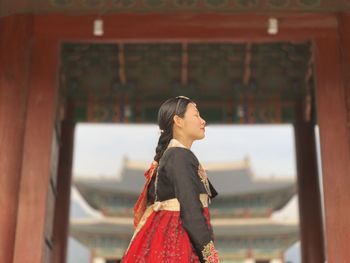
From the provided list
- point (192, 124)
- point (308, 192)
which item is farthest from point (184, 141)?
point (308, 192)

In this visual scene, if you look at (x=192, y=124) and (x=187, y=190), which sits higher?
(x=192, y=124)

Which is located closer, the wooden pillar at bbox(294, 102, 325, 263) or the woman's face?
the woman's face

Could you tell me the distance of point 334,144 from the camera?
5.78m

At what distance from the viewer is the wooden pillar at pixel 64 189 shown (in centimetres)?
828

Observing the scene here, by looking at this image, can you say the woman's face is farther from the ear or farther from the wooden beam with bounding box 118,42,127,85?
the wooden beam with bounding box 118,42,127,85

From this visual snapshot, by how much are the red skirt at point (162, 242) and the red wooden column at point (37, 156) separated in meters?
3.12

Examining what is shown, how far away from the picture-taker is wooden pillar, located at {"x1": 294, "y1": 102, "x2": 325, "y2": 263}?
8172mm

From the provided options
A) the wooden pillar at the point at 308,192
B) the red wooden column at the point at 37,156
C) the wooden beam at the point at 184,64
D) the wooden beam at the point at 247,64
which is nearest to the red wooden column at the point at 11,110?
the red wooden column at the point at 37,156

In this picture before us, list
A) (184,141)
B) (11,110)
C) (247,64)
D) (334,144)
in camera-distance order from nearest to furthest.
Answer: (184,141)
(334,144)
(11,110)
(247,64)

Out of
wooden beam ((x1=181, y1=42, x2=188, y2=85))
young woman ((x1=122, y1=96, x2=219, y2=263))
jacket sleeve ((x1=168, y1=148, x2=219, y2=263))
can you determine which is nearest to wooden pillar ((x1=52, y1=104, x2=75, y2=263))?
wooden beam ((x1=181, y1=42, x2=188, y2=85))

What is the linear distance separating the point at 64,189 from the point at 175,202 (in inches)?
238

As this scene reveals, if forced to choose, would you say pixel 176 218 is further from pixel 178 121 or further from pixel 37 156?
pixel 37 156

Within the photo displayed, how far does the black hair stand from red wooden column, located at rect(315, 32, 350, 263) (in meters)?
3.17

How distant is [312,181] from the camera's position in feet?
27.5
